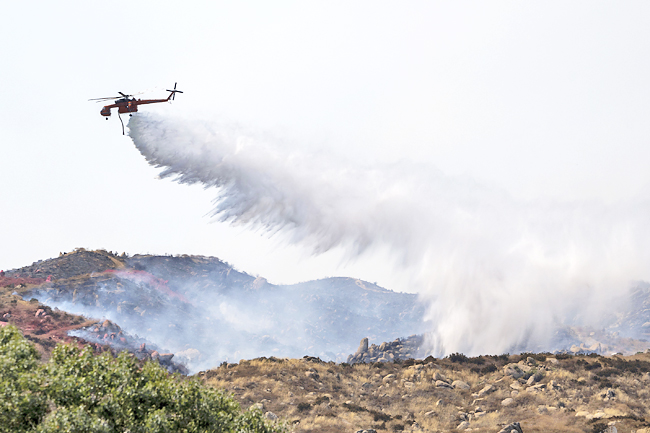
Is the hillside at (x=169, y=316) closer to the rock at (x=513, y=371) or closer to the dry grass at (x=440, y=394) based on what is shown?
the dry grass at (x=440, y=394)

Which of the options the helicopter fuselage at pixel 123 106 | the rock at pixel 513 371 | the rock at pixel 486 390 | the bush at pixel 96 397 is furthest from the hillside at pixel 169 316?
the bush at pixel 96 397

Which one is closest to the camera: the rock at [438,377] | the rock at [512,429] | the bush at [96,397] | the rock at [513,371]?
the bush at [96,397]

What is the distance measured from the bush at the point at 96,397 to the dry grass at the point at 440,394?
66.6 ft

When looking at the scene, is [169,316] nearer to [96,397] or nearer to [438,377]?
[438,377]

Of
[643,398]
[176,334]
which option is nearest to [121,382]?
[643,398]

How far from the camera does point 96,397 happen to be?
13992mm

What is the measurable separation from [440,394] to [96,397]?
37301 millimetres

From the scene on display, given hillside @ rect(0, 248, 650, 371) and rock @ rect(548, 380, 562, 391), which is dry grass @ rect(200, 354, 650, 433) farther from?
hillside @ rect(0, 248, 650, 371)

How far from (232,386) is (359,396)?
12853 millimetres

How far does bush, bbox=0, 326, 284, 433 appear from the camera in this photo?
12.9 metres

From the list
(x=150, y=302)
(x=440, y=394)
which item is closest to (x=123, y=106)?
(x=440, y=394)

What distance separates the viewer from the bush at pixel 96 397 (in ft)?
42.3

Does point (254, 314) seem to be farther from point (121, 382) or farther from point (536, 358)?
point (121, 382)

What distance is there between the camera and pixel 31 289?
9275cm
